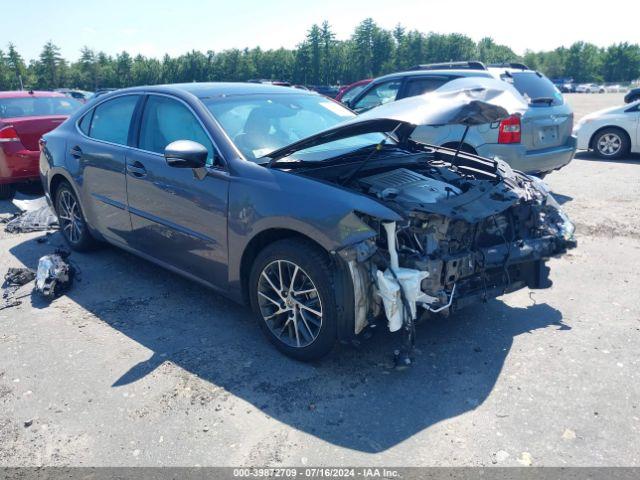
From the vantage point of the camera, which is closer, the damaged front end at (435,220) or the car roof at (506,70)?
the damaged front end at (435,220)

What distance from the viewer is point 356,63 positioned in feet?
315

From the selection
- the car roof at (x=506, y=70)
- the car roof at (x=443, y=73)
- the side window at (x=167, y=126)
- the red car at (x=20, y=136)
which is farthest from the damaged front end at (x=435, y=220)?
the red car at (x=20, y=136)

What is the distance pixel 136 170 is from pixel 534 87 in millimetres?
5752

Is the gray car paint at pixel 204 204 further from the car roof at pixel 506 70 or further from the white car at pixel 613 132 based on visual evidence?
the white car at pixel 613 132

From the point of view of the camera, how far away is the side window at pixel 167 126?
4.11 metres

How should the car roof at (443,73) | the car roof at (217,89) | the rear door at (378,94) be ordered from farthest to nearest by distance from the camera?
the rear door at (378,94)
the car roof at (443,73)
the car roof at (217,89)

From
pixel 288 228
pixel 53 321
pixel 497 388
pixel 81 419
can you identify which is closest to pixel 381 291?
pixel 288 228

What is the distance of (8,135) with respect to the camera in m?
7.99

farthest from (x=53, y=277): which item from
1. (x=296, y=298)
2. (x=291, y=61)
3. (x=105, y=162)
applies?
(x=291, y=61)

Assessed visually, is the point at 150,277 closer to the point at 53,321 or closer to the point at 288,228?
the point at 53,321

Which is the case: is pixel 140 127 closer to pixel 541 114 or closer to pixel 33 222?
pixel 33 222

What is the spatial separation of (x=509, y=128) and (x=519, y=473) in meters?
5.17

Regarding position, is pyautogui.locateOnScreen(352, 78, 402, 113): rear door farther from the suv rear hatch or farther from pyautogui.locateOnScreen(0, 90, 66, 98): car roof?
pyautogui.locateOnScreen(0, 90, 66, 98): car roof

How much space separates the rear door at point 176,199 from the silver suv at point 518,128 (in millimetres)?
3697
